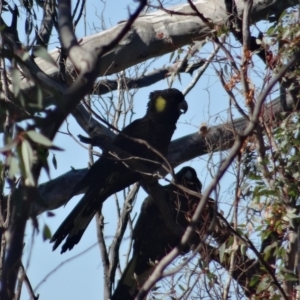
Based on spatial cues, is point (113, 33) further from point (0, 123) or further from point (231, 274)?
point (0, 123)

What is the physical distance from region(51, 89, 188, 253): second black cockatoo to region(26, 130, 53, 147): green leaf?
182cm

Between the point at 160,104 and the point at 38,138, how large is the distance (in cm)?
326

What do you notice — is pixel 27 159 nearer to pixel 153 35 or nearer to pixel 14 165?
pixel 14 165

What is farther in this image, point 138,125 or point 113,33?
point 138,125

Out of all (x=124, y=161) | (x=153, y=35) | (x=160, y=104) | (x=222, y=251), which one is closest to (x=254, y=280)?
(x=222, y=251)

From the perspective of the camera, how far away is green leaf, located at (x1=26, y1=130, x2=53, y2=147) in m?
1.47

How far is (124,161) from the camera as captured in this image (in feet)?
11.2

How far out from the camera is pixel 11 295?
4.81 feet

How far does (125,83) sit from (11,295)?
346cm

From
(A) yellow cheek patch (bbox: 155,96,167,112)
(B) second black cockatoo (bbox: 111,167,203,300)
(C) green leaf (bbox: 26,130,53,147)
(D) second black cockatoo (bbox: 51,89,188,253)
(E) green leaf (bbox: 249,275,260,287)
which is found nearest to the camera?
(C) green leaf (bbox: 26,130,53,147)

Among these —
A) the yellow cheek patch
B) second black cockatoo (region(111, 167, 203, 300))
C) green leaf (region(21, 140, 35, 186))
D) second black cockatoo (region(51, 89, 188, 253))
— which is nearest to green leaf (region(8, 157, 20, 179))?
green leaf (region(21, 140, 35, 186))

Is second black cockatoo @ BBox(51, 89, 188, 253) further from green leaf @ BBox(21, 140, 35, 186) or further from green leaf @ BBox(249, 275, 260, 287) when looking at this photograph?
green leaf @ BBox(21, 140, 35, 186)

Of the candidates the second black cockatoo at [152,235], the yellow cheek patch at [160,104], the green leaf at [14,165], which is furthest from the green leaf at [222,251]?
the yellow cheek patch at [160,104]

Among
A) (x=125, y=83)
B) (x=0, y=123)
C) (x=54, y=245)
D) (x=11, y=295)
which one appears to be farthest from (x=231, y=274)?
(x=125, y=83)
